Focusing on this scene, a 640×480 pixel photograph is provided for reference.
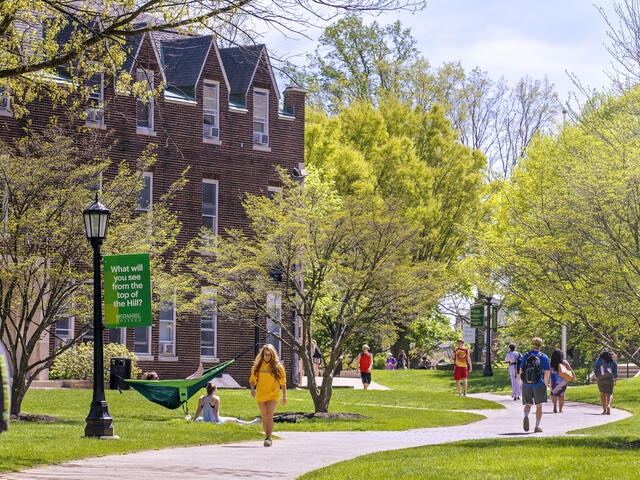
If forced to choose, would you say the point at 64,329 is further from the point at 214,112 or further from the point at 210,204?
the point at 214,112

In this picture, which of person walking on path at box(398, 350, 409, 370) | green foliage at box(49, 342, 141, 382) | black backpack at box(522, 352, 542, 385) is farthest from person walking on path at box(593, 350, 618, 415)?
person walking on path at box(398, 350, 409, 370)

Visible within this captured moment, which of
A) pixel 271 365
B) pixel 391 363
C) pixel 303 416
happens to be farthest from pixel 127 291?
pixel 391 363

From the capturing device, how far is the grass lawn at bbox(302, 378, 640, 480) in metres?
12.6

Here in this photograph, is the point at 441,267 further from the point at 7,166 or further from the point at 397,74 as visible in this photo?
the point at 397,74

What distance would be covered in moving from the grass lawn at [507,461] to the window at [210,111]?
21832 mm

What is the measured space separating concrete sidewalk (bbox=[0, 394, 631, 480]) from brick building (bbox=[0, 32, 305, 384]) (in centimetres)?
1371

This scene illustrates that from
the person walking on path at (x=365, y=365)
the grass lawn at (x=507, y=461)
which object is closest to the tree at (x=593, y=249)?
the grass lawn at (x=507, y=461)

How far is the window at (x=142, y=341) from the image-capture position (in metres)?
35.8

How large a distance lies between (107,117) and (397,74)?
26.1m

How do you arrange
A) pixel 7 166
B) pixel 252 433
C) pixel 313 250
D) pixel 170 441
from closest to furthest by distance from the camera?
pixel 170 441 → pixel 252 433 → pixel 7 166 → pixel 313 250

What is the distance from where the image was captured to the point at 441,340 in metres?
57.9

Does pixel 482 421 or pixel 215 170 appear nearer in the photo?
pixel 482 421

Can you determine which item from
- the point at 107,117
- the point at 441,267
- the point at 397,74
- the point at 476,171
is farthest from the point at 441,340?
the point at 441,267

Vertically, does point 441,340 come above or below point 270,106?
below
